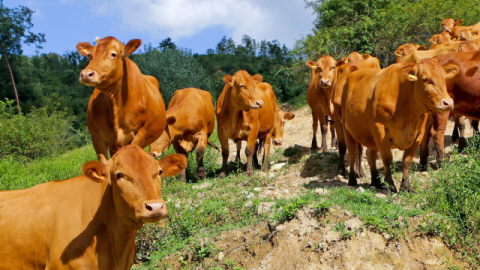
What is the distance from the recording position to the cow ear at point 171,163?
4371mm

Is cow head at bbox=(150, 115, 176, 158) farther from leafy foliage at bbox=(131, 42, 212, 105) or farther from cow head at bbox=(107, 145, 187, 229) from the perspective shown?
leafy foliage at bbox=(131, 42, 212, 105)

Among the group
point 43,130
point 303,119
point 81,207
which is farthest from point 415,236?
point 43,130

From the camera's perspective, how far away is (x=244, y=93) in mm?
10102

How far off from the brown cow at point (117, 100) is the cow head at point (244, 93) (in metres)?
2.78

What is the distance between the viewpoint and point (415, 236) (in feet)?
16.7

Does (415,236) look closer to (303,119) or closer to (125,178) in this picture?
(125,178)

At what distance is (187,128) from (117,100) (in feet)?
12.8

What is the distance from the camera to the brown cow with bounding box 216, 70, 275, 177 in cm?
1013

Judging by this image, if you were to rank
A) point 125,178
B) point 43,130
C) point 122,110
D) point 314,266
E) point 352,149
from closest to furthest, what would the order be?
point 125,178, point 314,266, point 122,110, point 352,149, point 43,130

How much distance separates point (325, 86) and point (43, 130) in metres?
18.3

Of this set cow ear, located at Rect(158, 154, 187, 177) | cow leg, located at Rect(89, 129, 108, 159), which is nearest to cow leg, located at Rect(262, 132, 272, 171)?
cow leg, located at Rect(89, 129, 108, 159)

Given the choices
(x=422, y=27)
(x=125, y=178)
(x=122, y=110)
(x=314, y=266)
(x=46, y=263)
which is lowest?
(x=314, y=266)

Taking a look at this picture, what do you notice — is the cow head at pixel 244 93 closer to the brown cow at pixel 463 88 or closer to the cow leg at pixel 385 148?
the cow leg at pixel 385 148

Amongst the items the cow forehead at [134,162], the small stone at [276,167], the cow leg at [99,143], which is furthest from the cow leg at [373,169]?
the cow forehead at [134,162]
